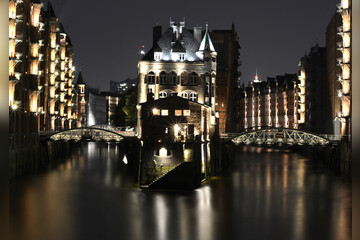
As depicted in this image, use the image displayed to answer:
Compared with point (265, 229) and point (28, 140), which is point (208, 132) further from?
point (265, 229)

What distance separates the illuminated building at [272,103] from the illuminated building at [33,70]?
166ft

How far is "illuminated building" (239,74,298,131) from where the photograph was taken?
125188 mm

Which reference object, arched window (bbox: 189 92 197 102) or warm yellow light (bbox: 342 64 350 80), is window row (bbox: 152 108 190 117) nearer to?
arched window (bbox: 189 92 197 102)

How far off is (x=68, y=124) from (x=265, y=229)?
80.1 m

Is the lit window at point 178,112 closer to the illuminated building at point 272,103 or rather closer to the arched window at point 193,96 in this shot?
the arched window at point 193,96

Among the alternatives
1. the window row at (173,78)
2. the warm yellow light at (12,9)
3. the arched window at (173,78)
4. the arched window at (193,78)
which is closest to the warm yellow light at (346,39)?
the window row at (173,78)

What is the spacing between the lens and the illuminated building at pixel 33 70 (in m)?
49.6

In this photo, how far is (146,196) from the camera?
4184cm

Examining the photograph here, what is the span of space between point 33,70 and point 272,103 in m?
90.3

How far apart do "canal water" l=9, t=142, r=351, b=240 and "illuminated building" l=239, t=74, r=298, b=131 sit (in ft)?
225

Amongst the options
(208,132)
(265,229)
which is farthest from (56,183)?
(265,229)

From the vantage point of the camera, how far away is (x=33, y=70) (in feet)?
202

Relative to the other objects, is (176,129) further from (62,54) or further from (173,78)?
(62,54)

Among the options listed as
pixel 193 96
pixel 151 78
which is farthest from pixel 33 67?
pixel 193 96
